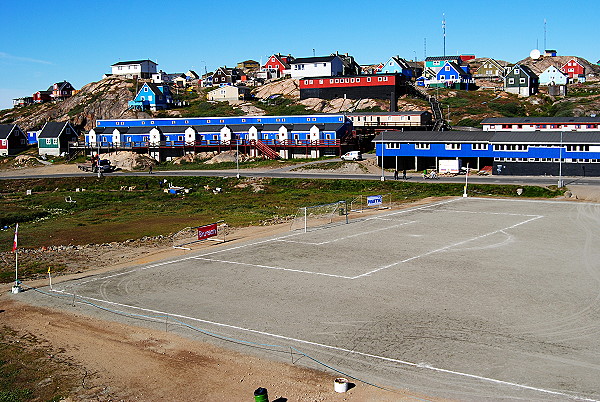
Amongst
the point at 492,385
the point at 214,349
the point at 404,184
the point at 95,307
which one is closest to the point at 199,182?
the point at 404,184

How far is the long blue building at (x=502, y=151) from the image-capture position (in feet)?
235

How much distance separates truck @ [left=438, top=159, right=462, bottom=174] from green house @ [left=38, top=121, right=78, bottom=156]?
71.7 meters

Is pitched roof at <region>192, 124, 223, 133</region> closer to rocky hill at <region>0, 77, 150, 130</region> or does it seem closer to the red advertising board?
rocky hill at <region>0, 77, 150, 130</region>

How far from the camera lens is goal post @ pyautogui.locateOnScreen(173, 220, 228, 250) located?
42094 mm

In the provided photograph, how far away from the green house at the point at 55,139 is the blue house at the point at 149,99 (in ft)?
71.0

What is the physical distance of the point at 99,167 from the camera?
305 feet

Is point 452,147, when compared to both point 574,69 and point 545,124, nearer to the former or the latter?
point 545,124

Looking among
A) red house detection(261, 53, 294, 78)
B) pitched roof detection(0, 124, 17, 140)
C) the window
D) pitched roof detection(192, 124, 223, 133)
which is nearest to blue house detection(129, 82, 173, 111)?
pitched roof detection(0, 124, 17, 140)

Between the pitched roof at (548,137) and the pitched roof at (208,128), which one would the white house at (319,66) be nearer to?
the pitched roof at (208,128)

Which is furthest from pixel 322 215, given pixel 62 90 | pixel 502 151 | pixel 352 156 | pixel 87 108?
pixel 62 90

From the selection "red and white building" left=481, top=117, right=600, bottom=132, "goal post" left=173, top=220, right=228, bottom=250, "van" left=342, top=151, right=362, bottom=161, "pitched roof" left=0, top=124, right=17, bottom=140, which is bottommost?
"goal post" left=173, top=220, right=228, bottom=250

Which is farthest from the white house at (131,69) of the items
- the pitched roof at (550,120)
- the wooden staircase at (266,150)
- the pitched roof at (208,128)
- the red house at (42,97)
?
the pitched roof at (550,120)

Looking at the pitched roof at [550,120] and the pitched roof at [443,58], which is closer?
the pitched roof at [550,120]

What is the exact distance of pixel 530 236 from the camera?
42062 millimetres
